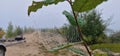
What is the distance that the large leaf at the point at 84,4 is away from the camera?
3.79 feet

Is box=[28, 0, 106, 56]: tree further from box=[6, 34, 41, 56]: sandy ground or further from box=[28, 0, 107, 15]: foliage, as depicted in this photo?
box=[6, 34, 41, 56]: sandy ground

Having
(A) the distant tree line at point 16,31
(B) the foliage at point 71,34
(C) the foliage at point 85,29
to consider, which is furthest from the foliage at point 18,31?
(B) the foliage at point 71,34

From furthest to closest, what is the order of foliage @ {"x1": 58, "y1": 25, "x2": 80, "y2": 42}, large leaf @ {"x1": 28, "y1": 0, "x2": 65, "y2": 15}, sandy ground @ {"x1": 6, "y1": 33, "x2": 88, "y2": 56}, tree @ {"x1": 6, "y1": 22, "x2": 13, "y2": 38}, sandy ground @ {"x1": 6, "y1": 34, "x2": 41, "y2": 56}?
tree @ {"x1": 6, "y1": 22, "x2": 13, "y2": 38} → sandy ground @ {"x1": 6, "y1": 34, "x2": 41, "y2": 56} → sandy ground @ {"x1": 6, "y1": 33, "x2": 88, "y2": 56} → foliage @ {"x1": 58, "y1": 25, "x2": 80, "y2": 42} → large leaf @ {"x1": 28, "y1": 0, "x2": 65, "y2": 15}

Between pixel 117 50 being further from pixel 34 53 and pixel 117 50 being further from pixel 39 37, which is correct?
pixel 39 37

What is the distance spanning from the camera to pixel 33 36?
13008 millimetres

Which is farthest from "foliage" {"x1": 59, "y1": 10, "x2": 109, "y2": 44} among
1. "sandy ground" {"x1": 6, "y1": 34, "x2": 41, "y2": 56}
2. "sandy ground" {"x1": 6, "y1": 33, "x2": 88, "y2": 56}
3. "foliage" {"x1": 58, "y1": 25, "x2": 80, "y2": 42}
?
"sandy ground" {"x1": 6, "y1": 34, "x2": 41, "y2": 56}

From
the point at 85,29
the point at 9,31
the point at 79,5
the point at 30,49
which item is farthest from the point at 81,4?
the point at 9,31

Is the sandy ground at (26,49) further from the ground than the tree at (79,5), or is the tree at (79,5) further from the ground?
the tree at (79,5)

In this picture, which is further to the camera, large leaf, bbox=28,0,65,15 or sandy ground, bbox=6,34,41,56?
sandy ground, bbox=6,34,41,56

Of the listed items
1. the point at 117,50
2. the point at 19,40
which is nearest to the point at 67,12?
the point at 117,50

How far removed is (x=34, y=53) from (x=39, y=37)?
83.0 inches

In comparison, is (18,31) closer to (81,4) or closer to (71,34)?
(71,34)

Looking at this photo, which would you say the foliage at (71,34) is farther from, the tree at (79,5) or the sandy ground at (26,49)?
the sandy ground at (26,49)

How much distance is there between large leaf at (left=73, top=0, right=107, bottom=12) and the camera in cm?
115
